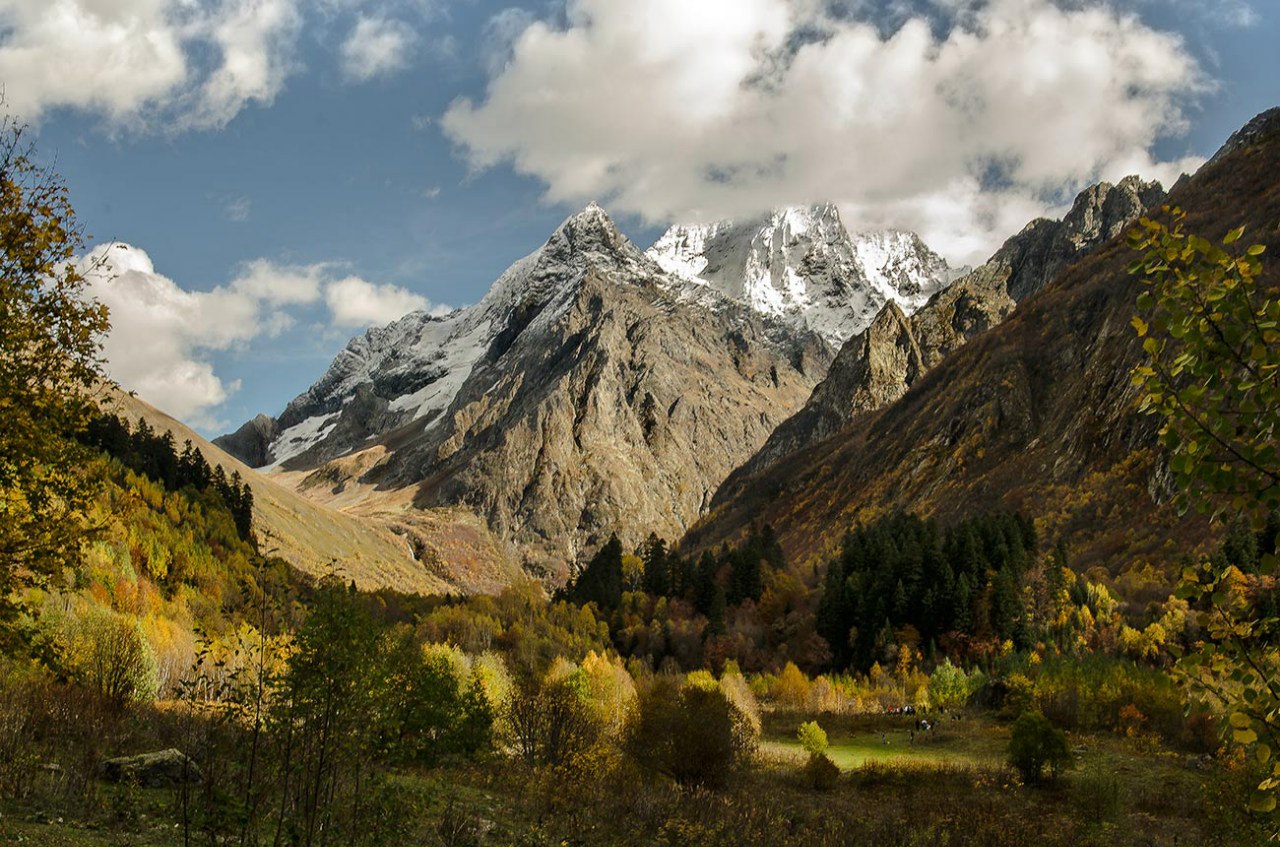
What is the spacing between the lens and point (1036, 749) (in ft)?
149

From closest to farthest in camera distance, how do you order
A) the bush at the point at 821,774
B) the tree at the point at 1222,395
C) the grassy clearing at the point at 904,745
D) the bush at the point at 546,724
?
the tree at the point at 1222,395 < the bush at the point at 546,724 < the bush at the point at 821,774 < the grassy clearing at the point at 904,745

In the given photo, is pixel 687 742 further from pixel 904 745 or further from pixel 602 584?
pixel 602 584

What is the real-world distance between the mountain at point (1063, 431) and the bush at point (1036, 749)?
66.9 m

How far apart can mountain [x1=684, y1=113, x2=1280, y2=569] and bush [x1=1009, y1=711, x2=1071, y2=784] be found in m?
66.9

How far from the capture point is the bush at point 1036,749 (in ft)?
148

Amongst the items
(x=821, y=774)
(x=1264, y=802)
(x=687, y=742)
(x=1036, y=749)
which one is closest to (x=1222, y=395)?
(x=1264, y=802)

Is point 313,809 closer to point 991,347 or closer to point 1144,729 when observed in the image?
point 1144,729

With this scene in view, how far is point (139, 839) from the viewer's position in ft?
58.2

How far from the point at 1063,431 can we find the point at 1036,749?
11820 cm

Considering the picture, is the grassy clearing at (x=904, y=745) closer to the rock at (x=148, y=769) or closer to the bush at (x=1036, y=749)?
the bush at (x=1036, y=749)

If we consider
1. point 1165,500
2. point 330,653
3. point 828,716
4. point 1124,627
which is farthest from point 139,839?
point 1165,500

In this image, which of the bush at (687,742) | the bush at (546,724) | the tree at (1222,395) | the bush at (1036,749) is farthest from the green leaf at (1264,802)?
the bush at (1036,749)

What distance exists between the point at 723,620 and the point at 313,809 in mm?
105554

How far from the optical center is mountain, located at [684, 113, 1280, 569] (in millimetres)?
117562
